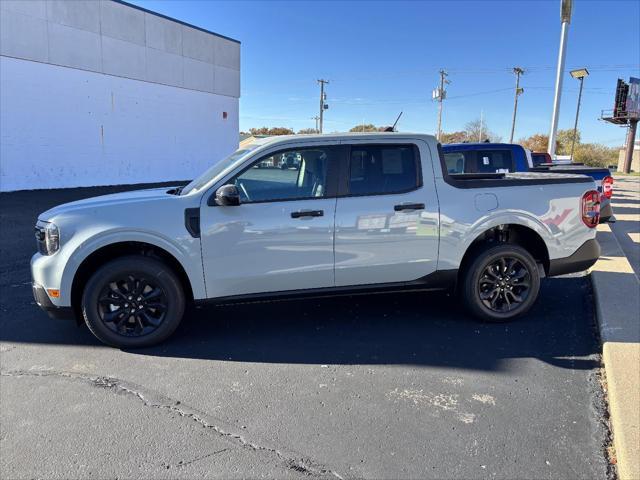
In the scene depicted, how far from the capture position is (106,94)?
72.3 feet

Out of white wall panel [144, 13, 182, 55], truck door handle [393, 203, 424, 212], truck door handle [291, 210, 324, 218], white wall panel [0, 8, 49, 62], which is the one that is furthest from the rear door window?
white wall panel [144, 13, 182, 55]

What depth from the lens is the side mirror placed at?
4.10 metres

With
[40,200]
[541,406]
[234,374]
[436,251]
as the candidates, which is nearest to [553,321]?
[436,251]

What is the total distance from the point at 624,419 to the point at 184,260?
3.45 metres

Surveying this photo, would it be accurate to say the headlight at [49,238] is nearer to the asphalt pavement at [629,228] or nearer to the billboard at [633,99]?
the asphalt pavement at [629,228]

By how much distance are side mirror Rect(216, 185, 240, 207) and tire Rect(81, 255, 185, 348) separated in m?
0.78

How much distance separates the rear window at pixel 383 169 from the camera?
Answer: 179 inches

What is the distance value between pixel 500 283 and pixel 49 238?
420 centimetres

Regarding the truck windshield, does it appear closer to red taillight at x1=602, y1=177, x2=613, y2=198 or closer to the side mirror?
the side mirror

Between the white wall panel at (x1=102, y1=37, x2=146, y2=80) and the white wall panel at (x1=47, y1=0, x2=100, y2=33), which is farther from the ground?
the white wall panel at (x1=47, y1=0, x2=100, y2=33)

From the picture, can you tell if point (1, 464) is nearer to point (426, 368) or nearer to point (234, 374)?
point (234, 374)

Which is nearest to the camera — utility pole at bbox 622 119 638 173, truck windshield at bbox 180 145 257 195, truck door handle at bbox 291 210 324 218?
truck door handle at bbox 291 210 324 218

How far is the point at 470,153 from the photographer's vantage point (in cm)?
920

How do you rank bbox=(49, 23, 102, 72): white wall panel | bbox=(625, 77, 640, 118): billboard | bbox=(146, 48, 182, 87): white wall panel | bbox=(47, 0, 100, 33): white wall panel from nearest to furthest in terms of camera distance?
bbox=(47, 0, 100, 33): white wall panel, bbox=(49, 23, 102, 72): white wall panel, bbox=(146, 48, 182, 87): white wall panel, bbox=(625, 77, 640, 118): billboard
